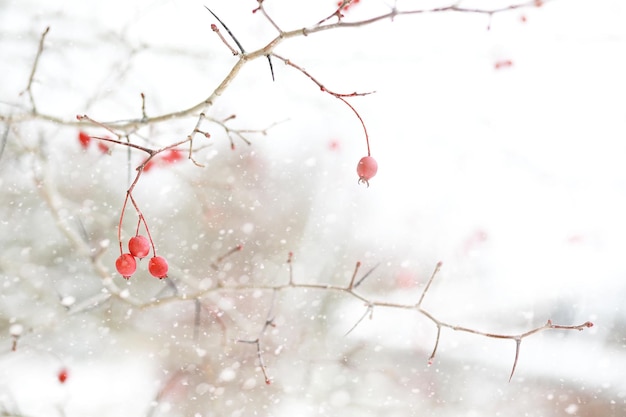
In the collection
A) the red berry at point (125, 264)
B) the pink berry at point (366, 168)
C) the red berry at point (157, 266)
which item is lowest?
the red berry at point (157, 266)

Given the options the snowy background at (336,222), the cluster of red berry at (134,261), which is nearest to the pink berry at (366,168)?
the cluster of red berry at (134,261)

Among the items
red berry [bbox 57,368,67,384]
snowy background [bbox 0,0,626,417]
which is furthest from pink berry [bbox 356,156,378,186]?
red berry [bbox 57,368,67,384]

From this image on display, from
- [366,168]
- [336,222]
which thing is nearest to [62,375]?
[336,222]

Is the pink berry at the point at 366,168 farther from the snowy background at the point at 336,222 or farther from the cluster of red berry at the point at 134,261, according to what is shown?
the snowy background at the point at 336,222

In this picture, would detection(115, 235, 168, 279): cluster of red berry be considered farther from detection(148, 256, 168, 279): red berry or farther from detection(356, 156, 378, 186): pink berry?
detection(356, 156, 378, 186): pink berry

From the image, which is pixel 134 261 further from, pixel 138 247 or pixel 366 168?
pixel 366 168

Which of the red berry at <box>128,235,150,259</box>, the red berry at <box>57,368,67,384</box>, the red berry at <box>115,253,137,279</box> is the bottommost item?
the red berry at <box>57,368,67,384</box>

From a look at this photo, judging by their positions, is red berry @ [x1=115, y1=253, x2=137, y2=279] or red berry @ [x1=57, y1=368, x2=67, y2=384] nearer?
red berry @ [x1=115, y1=253, x2=137, y2=279]
